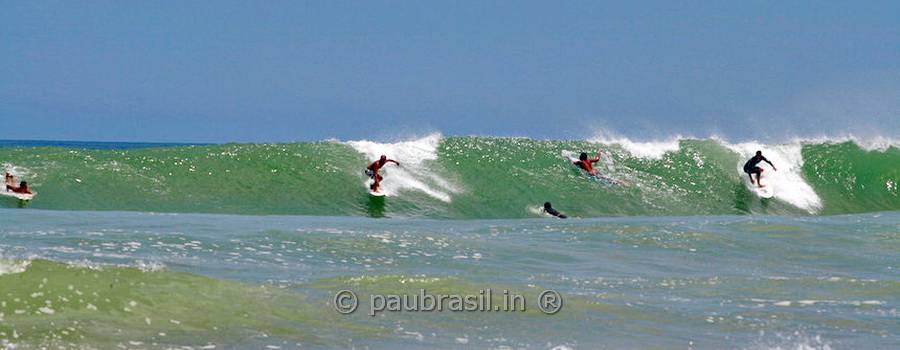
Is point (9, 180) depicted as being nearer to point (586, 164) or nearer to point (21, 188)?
point (21, 188)

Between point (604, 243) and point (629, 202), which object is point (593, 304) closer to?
point (604, 243)

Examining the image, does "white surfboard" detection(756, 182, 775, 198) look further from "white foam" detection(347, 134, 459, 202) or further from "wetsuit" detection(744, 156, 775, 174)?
"white foam" detection(347, 134, 459, 202)

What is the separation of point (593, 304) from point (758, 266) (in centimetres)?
400

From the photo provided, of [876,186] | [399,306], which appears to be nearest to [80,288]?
[399,306]

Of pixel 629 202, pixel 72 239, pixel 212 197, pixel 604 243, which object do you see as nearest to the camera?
pixel 72 239

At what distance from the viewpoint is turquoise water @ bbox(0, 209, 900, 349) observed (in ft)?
25.1

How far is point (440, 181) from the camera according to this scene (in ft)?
79.6

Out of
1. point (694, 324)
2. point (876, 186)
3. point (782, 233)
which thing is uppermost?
point (876, 186)

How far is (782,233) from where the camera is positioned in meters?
16.2

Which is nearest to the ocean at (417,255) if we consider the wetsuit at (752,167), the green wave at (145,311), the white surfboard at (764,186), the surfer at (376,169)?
the green wave at (145,311)

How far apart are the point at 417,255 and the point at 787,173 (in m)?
17.9

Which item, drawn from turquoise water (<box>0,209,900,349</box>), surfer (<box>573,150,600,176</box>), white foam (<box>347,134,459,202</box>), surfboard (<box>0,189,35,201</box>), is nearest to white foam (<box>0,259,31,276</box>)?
turquoise water (<box>0,209,900,349</box>)

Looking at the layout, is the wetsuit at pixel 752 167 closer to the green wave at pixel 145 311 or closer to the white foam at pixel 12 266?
the green wave at pixel 145 311

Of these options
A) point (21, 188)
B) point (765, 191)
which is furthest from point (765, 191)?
point (21, 188)
